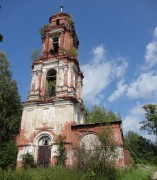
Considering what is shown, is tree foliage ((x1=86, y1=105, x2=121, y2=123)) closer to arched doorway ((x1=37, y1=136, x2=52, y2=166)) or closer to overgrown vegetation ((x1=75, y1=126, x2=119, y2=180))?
arched doorway ((x1=37, y1=136, x2=52, y2=166))

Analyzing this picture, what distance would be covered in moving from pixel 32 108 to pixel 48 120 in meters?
2.18

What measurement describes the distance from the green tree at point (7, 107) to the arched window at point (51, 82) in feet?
13.4

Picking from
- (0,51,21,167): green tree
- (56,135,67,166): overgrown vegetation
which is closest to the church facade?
(56,135,67,166): overgrown vegetation

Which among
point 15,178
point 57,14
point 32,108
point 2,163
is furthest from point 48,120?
point 57,14

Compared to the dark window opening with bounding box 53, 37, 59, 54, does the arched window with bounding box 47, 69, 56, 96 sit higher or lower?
lower

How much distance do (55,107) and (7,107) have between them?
5681mm

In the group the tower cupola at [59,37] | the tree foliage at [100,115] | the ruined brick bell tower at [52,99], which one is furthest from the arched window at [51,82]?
the tree foliage at [100,115]

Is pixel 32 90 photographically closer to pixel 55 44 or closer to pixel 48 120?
pixel 48 120

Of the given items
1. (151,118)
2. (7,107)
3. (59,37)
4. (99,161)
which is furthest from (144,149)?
(99,161)

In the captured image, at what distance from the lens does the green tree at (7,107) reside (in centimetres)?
2150

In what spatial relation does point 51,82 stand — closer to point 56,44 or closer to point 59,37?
point 56,44

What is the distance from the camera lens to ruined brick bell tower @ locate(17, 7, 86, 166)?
1953 centimetres

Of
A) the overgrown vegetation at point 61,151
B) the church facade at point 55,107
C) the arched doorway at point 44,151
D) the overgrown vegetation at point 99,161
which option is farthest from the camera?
the church facade at point 55,107

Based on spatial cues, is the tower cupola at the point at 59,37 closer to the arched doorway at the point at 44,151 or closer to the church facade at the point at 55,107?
the church facade at the point at 55,107
